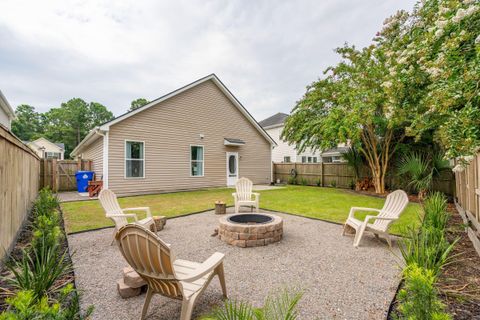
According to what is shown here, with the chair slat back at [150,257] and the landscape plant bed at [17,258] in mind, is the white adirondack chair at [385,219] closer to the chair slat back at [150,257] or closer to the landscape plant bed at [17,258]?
the chair slat back at [150,257]

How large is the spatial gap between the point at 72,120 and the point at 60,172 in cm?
3602

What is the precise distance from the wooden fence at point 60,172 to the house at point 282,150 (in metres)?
14.8

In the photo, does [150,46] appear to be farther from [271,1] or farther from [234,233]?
[234,233]

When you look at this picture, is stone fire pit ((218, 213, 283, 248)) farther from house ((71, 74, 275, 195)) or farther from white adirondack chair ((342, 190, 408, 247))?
house ((71, 74, 275, 195))

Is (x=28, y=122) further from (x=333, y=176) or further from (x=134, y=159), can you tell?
(x=333, y=176)

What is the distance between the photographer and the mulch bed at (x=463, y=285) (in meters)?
2.23

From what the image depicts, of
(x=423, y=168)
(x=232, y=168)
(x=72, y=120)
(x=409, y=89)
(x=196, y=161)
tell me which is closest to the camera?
(x=409, y=89)

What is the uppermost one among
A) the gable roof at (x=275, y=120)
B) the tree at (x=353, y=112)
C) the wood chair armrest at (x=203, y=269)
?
the gable roof at (x=275, y=120)

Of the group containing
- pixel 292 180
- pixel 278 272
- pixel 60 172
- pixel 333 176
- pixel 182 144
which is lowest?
pixel 278 272

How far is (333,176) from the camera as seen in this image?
1403 centimetres

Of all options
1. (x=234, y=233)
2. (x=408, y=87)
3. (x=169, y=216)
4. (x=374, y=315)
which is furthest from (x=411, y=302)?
(x=169, y=216)

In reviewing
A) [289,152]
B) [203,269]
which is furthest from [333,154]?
[203,269]

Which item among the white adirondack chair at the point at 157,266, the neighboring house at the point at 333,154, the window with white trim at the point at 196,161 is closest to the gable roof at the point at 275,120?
the neighboring house at the point at 333,154

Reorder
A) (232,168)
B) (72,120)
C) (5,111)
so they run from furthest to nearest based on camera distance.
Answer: (72,120) → (232,168) → (5,111)
